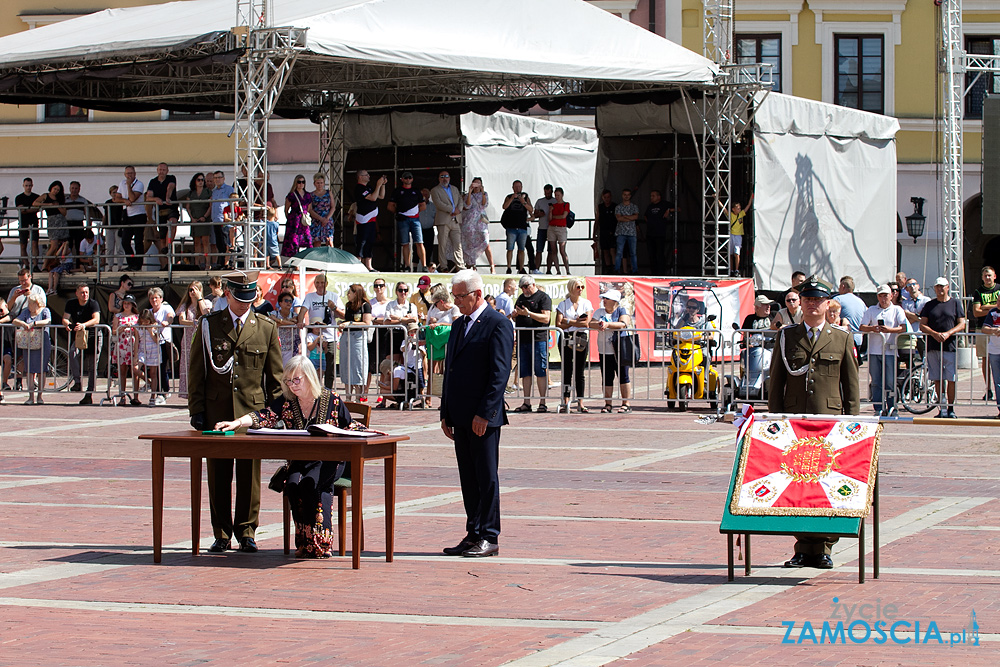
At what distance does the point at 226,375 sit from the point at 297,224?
56.4 feet

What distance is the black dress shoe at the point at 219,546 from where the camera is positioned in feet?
31.1

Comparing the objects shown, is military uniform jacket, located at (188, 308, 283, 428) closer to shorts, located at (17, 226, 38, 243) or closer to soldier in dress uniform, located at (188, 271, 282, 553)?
soldier in dress uniform, located at (188, 271, 282, 553)

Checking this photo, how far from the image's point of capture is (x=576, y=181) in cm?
3366

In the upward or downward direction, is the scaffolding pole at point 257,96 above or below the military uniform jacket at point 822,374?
above

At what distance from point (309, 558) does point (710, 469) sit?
5677mm

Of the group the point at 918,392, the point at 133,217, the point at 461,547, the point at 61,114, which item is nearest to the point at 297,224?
the point at 133,217

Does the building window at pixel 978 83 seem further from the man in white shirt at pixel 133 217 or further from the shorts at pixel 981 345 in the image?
the man in white shirt at pixel 133 217

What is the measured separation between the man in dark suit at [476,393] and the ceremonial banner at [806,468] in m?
1.65

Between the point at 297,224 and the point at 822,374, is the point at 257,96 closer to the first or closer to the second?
the point at 297,224

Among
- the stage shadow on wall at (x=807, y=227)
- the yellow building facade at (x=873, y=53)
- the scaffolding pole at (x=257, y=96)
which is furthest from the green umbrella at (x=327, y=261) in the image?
the yellow building facade at (x=873, y=53)

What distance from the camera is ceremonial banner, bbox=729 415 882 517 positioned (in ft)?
28.0

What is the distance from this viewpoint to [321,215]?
27.0 metres

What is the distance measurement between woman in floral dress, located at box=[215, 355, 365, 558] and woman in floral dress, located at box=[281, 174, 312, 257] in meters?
17.4

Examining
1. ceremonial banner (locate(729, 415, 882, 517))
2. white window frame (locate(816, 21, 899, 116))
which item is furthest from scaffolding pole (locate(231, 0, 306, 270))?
white window frame (locate(816, 21, 899, 116))
